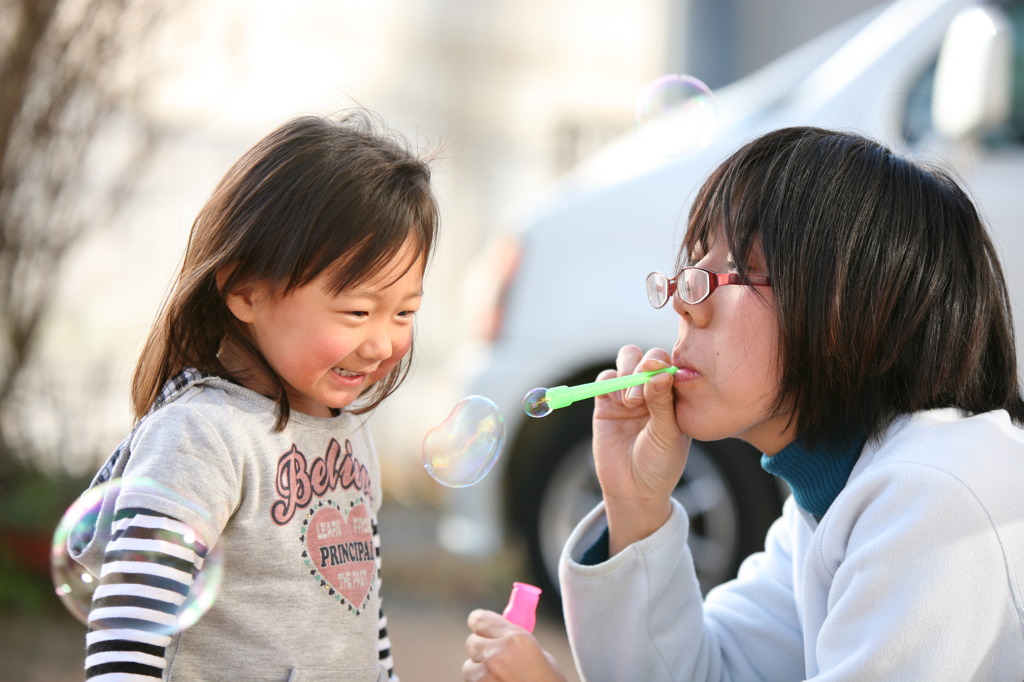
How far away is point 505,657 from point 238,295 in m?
0.57

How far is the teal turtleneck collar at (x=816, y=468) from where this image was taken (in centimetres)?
145

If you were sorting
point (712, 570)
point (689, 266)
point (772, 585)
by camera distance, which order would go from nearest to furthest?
point (689, 266)
point (772, 585)
point (712, 570)

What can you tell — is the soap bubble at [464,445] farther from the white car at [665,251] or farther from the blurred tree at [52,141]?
the blurred tree at [52,141]

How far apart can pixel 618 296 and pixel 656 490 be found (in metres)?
1.72

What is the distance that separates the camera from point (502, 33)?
20.5 ft

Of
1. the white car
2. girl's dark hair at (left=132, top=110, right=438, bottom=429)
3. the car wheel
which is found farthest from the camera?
the car wheel

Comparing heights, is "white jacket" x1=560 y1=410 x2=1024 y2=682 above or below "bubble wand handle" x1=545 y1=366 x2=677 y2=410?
below

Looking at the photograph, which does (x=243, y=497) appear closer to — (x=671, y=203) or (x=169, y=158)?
(x=671, y=203)

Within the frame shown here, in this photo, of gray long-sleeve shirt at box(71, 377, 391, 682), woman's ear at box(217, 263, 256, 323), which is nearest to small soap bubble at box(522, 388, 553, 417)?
gray long-sleeve shirt at box(71, 377, 391, 682)

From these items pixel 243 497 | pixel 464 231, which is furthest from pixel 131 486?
pixel 464 231

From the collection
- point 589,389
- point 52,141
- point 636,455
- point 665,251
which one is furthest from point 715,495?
point 52,141

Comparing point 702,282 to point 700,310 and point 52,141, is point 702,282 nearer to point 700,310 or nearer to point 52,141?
point 700,310

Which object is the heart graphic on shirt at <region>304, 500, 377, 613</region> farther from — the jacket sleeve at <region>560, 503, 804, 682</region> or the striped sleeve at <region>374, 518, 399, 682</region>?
the jacket sleeve at <region>560, 503, 804, 682</region>

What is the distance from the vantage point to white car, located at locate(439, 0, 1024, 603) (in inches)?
117
